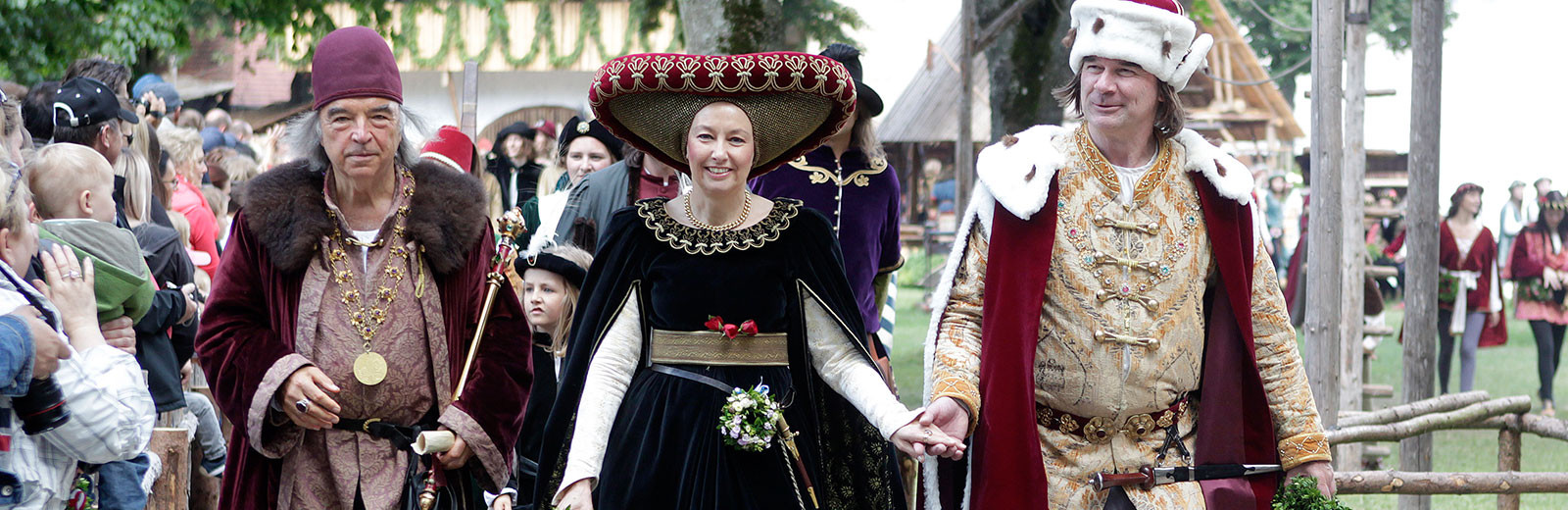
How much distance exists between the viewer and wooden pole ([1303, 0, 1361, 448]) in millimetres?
7512

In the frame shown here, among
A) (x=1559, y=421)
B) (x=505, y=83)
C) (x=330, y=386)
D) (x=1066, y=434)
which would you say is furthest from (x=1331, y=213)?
(x=505, y=83)

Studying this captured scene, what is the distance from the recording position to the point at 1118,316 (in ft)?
11.9

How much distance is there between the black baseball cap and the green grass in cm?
602

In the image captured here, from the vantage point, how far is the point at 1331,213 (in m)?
7.56

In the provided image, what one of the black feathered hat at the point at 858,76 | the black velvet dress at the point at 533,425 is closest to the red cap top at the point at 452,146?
the black velvet dress at the point at 533,425

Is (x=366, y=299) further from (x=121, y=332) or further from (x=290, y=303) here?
(x=121, y=332)

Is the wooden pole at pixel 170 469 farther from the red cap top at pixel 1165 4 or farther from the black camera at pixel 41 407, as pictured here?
the red cap top at pixel 1165 4

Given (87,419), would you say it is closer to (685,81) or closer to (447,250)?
(447,250)

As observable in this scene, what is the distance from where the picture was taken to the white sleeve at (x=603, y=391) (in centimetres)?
352

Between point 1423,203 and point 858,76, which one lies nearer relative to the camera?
point 858,76

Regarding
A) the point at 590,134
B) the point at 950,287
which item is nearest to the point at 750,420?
the point at 950,287

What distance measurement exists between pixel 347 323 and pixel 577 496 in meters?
0.82

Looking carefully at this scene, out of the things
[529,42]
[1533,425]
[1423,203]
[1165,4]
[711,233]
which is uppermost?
[529,42]

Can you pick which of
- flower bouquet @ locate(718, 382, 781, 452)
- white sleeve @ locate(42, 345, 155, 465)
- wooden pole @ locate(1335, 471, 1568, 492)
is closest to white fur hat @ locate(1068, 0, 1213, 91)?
flower bouquet @ locate(718, 382, 781, 452)
